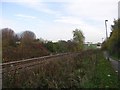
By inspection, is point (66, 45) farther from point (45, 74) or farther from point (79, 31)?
point (45, 74)

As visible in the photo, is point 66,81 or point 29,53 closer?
point 66,81

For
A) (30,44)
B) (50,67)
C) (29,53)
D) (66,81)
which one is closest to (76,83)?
(66,81)

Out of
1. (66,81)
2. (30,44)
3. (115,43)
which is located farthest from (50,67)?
(30,44)

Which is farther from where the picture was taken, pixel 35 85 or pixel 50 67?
pixel 50 67

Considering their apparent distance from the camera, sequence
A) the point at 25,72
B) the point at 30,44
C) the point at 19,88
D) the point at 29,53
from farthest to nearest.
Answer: the point at 30,44
the point at 29,53
the point at 25,72
the point at 19,88

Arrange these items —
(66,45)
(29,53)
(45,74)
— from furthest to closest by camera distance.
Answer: (66,45) < (29,53) < (45,74)

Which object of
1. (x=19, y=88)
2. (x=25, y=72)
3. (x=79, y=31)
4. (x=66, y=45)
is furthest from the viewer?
(x=79, y=31)

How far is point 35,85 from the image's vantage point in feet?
29.1

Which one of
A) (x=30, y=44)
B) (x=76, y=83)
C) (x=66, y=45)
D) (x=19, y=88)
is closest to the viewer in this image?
(x=19, y=88)

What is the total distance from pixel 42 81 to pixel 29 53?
32.3m

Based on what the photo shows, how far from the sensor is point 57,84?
31.3 ft

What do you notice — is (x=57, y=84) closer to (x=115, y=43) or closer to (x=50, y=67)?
(x=50, y=67)

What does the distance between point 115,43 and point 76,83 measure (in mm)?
23600

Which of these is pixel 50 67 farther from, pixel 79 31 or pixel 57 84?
pixel 79 31
